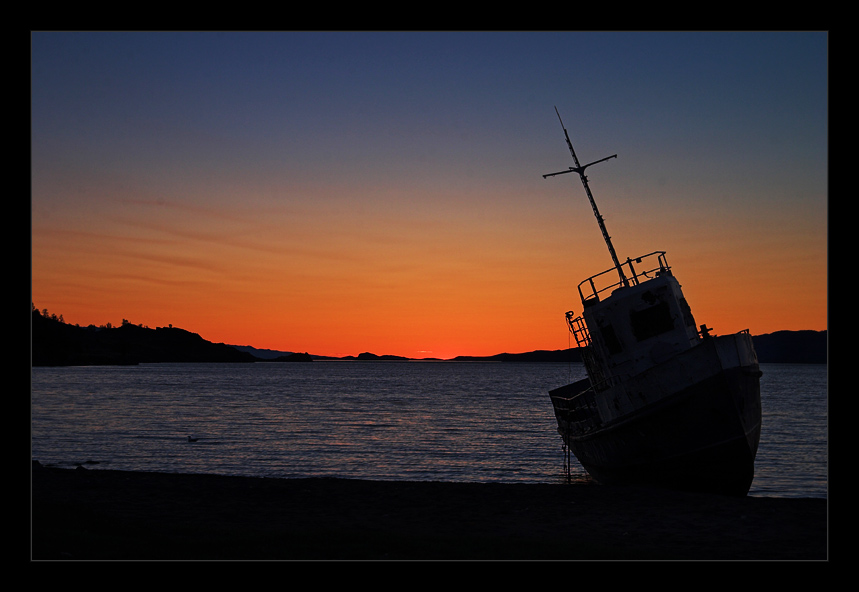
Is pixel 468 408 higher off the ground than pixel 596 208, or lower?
lower

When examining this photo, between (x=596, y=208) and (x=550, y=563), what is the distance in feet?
68.7

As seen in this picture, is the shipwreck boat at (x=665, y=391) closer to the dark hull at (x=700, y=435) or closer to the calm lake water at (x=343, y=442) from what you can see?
the dark hull at (x=700, y=435)

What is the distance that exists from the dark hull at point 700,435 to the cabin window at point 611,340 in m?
2.37

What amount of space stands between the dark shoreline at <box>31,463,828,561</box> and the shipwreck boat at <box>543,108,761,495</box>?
5.37ft

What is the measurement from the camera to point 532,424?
197ft

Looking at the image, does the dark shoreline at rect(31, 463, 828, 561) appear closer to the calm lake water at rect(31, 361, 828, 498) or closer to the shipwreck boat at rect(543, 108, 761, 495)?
the shipwreck boat at rect(543, 108, 761, 495)

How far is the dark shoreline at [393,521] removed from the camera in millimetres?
10969

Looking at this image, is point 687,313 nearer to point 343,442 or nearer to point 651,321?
point 651,321

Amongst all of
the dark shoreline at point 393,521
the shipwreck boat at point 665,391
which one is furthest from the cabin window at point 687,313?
the dark shoreline at point 393,521

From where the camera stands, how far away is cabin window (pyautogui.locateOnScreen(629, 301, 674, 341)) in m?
22.2
